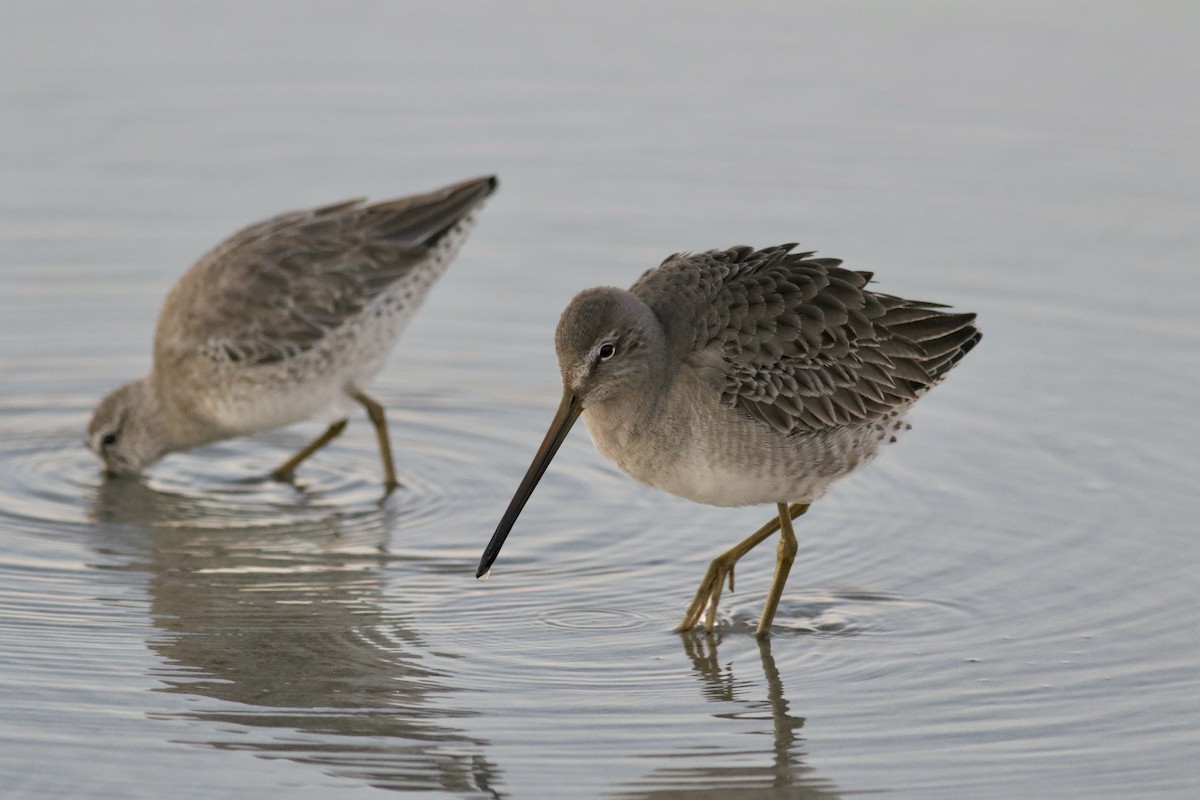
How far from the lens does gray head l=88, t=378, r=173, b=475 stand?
22.3 ft

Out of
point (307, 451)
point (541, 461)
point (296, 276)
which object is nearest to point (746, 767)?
point (541, 461)

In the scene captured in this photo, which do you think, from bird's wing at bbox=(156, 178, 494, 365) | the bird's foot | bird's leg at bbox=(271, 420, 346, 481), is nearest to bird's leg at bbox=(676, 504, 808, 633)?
the bird's foot

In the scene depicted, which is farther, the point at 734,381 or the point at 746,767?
the point at 734,381

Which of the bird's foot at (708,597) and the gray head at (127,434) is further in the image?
the gray head at (127,434)

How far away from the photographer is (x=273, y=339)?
6922 mm

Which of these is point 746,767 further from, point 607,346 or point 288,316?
point 288,316

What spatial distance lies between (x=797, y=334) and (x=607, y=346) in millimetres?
621

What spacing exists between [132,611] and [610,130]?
4844mm

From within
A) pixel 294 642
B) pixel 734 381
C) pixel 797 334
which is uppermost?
pixel 797 334

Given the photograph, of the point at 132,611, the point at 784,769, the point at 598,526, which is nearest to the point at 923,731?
the point at 784,769

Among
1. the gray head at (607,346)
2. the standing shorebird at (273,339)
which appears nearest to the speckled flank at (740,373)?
the gray head at (607,346)

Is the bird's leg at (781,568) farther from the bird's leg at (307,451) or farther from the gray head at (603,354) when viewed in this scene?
the bird's leg at (307,451)

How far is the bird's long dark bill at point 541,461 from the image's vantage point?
518 centimetres

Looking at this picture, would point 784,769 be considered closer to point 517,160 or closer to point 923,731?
point 923,731
